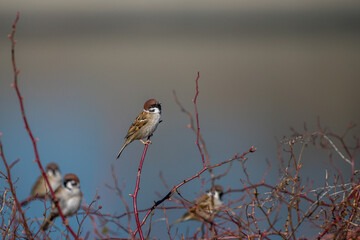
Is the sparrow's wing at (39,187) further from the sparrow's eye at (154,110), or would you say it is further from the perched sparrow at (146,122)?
the sparrow's eye at (154,110)

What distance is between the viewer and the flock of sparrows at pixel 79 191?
1.54 metres

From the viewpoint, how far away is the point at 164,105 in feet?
22.9

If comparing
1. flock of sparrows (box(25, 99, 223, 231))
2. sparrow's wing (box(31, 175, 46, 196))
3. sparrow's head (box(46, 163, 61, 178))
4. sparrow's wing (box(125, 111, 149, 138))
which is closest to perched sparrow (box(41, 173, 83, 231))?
flock of sparrows (box(25, 99, 223, 231))

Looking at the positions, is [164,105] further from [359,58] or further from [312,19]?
[312,19]

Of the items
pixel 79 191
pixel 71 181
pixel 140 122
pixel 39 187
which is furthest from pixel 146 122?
pixel 79 191

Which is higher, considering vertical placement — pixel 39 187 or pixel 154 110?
pixel 154 110

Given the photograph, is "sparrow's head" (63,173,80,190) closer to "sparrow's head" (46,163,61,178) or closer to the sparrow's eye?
"sparrow's head" (46,163,61,178)

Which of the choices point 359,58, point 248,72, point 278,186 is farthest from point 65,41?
point 278,186

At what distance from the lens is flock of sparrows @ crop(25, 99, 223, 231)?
1540 mm

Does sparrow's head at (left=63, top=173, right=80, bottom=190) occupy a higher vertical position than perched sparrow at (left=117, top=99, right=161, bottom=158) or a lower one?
lower

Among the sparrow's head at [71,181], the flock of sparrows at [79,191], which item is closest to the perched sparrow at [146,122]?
the flock of sparrows at [79,191]

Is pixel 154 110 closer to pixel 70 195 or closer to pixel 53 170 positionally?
pixel 53 170

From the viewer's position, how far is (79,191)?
1.71m

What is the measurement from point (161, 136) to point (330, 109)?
2.58 metres
